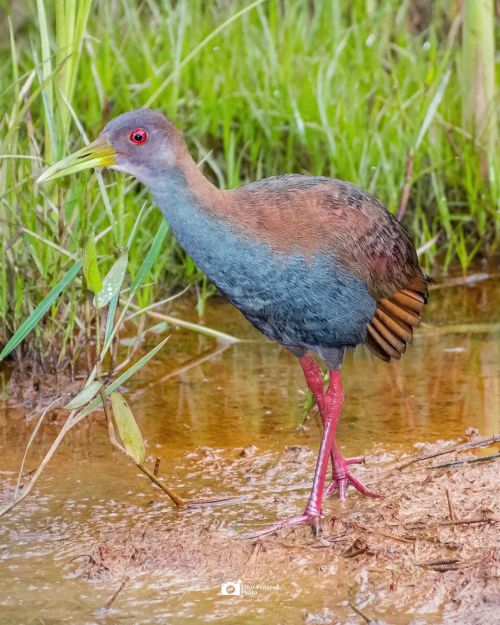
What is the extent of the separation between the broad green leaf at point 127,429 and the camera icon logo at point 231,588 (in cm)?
44

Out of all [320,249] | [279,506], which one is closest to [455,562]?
[279,506]

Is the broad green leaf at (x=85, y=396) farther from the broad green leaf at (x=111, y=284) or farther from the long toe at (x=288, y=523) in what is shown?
the long toe at (x=288, y=523)

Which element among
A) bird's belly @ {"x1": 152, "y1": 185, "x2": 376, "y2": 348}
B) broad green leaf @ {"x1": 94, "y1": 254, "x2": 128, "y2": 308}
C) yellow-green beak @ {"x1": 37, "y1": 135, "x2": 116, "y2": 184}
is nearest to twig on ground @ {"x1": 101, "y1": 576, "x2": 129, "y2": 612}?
broad green leaf @ {"x1": 94, "y1": 254, "x2": 128, "y2": 308}

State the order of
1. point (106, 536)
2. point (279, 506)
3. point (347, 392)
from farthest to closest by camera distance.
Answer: point (347, 392) < point (279, 506) < point (106, 536)

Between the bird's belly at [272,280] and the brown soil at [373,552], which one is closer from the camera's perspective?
the brown soil at [373,552]

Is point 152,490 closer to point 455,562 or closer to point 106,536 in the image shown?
point 106,536

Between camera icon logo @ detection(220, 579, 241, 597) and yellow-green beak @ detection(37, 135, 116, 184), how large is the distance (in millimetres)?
1285

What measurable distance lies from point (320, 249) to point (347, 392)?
3.72 feet

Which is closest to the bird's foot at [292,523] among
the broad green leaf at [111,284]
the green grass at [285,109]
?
the broad green leaf at [111,284]

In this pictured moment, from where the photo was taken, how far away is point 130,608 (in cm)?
333

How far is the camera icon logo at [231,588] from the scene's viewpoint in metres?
3.40

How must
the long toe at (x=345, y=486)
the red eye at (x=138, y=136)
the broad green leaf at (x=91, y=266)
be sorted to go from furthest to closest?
the long toe at (x=345, y=486)
the red eye at (x=138, y=136)
the broad green leaf at (x=91, y=266)

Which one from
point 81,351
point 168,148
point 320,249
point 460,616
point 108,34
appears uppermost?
point 108,34

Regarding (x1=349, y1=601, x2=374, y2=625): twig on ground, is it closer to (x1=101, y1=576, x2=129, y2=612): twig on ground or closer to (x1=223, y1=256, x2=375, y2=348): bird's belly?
(x1=101, y1=576, x2=129, y2=612): twig on ground
